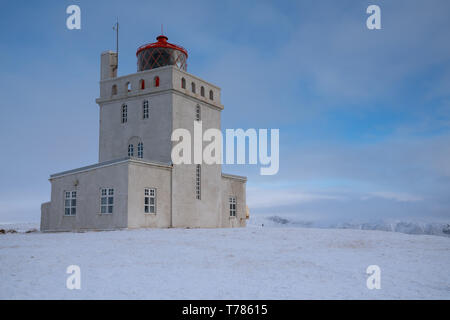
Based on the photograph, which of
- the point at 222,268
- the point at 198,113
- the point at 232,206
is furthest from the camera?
the point at 232,206

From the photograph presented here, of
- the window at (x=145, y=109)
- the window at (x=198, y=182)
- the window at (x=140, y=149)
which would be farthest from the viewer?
the window at (x=198, y=182)

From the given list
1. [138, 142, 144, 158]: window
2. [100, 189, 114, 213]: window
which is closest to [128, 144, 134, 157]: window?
[138, 142, 144, 158]: window

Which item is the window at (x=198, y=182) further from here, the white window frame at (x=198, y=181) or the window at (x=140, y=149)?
the window at (x=140, y=149)


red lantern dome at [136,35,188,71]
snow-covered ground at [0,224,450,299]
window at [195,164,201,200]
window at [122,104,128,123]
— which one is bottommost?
snow-covered ground at [0,224,450,299]

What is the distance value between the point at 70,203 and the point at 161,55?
11559 mm

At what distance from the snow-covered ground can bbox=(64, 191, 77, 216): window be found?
10.3 meters

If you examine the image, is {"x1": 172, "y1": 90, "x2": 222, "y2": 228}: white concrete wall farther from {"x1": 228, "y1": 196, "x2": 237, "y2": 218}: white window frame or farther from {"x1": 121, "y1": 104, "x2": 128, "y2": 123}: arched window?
{"x1": 121, "y1": 104, "x2": 128, "y2": 123}: arched window

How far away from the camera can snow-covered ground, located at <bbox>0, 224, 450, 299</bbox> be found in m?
8.12

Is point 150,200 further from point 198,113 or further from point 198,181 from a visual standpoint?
point 198,113

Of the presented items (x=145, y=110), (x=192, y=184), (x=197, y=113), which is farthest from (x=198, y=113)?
(x=192, y=184)

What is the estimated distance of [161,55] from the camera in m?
29.0

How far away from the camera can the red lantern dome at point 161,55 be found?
2891cm

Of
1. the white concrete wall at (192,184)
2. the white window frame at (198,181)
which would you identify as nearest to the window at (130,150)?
the white concrete wall at (192,184)
